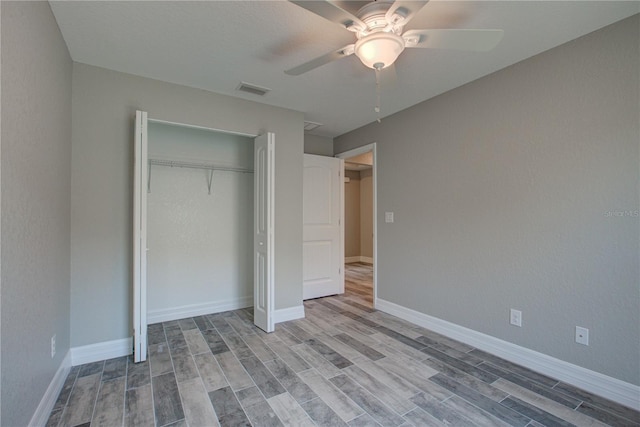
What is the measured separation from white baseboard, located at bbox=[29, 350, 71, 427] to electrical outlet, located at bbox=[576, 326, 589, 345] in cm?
349

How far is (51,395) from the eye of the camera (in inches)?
75.1

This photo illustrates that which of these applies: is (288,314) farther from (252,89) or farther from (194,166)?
(252,89)

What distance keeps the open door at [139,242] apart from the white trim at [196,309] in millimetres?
A: 921

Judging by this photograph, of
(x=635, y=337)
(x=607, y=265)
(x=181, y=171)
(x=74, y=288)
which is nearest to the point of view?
(x=635, y=337)

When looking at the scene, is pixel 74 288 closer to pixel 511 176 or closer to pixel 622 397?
pixel 511 176

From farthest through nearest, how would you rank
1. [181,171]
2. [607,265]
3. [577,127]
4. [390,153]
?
[390,153] < [181,171] < [577,127] < [607,265]

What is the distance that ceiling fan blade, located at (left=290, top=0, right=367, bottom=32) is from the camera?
1.32 m

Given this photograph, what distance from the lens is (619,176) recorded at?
2.00m

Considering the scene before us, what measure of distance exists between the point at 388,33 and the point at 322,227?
320 centimetres

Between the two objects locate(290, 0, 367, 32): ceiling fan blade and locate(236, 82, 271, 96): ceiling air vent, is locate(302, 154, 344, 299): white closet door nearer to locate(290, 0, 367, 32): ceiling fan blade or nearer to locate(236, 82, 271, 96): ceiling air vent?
locate(236, 82, 271, 96): ceiling air vent

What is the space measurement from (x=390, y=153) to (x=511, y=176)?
1526 millimetres

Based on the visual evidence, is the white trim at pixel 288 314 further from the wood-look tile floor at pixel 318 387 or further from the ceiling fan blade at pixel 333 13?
the ceiling fan blade at pixel 333 13

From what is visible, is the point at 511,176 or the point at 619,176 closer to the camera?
the point at 619,176

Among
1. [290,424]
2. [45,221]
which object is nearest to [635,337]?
[290,424]
